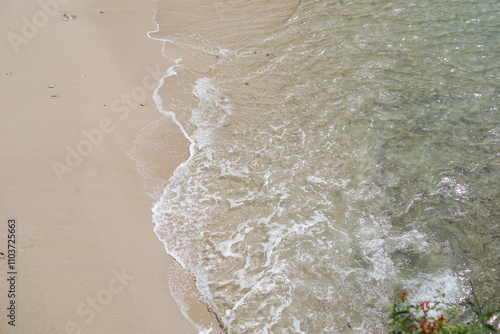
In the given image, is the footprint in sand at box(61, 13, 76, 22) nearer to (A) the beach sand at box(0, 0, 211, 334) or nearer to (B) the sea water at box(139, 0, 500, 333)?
(A) the beach sand at box(0, 0, 211, 334)

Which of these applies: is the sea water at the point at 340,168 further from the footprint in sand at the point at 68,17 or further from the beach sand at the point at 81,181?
the footprint in sand at the point at 68,17

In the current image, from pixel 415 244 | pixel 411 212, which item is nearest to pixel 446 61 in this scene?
pixel 411 212

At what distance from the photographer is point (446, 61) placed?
21.2ft

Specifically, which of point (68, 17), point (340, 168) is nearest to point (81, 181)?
point (340, 168)

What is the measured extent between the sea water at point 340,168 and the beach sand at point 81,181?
398mm

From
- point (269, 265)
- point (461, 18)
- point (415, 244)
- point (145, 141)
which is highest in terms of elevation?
point (145, 141)

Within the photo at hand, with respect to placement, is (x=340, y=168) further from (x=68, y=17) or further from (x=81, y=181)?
(x=68, y=17)


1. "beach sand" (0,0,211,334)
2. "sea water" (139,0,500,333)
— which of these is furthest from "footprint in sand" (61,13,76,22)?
"sea water" (139,0,500,333)

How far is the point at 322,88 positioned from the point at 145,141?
2966mm

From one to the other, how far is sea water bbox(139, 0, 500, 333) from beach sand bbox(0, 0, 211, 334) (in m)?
0.40

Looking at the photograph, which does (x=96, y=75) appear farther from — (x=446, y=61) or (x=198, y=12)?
(x=446, y=61)

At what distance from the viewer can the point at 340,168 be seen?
507 cm

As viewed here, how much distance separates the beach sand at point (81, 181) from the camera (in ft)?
12.6

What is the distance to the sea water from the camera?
13.0 ft
